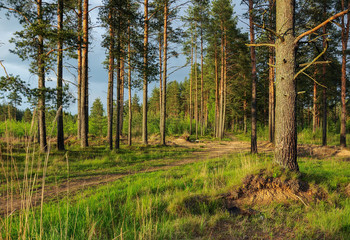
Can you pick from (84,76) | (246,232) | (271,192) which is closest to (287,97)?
(271,192)

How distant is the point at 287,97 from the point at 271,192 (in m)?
2.32

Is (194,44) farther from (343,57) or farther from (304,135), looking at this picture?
(304,135)

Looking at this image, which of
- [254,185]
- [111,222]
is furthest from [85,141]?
[254,185]

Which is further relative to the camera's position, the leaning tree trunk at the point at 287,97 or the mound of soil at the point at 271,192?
the leaning tree trunk at the point at 287,97

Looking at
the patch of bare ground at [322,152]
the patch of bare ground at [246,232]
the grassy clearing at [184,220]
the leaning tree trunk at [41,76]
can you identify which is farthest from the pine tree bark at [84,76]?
the patch of bare ground at [322,152]

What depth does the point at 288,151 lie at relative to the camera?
447 cm

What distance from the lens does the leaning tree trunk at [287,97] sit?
4457 mm

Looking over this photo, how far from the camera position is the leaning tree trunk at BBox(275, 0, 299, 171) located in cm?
446

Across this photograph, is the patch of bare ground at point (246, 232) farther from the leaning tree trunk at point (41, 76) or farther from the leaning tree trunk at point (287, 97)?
the leaning tree trunk at point (41, 76)

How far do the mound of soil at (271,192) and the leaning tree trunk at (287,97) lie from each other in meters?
0.60

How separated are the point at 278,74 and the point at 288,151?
77.6 inches

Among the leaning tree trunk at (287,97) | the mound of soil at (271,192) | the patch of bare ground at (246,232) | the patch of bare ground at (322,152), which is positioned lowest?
the patch of bare ground at (322,152)

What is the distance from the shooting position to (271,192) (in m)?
3.91

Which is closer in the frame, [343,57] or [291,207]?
[291,207]
